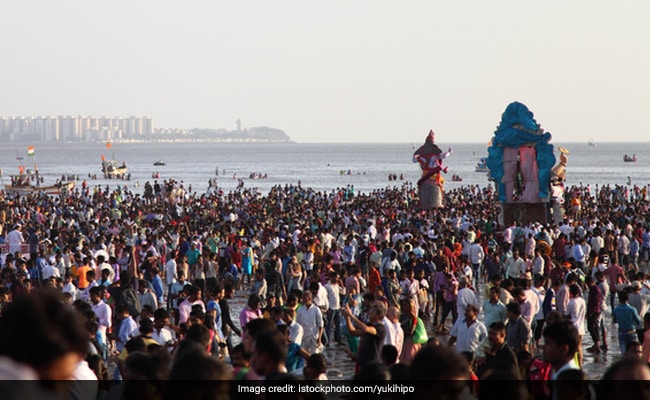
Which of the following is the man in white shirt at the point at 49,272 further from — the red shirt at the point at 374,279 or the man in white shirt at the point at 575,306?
the man in white shirt at the point at 575,306

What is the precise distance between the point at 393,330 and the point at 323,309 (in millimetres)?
3827

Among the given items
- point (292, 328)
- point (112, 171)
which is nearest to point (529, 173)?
point (292, 328)

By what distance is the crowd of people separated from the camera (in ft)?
15.4

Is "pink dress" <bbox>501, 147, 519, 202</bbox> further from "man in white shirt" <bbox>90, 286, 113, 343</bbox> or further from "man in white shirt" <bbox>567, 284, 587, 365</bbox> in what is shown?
"man in white shirt" <bbox>90, 286, 113, 343</bbox>

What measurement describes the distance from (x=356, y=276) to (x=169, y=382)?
33.6 ft

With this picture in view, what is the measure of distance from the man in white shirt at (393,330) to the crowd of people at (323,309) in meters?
0.02

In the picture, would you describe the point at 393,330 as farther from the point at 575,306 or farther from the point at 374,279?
the point at 374,279

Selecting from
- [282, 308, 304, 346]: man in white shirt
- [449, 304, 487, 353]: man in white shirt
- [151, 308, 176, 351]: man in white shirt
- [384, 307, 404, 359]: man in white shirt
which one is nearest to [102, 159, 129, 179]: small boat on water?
[151, 308, 176, 351]: man in white shirt

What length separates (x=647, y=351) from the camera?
10391 mm

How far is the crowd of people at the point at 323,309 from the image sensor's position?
4688mm

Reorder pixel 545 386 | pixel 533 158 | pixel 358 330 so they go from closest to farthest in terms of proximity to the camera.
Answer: pixel 545 386 < pixel 358 330 < pixel 533 158

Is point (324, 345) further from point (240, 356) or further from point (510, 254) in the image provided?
point (240, 356)

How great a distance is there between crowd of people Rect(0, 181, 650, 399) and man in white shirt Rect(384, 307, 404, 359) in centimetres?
2

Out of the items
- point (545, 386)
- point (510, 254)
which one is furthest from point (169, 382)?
point (510, 254)
